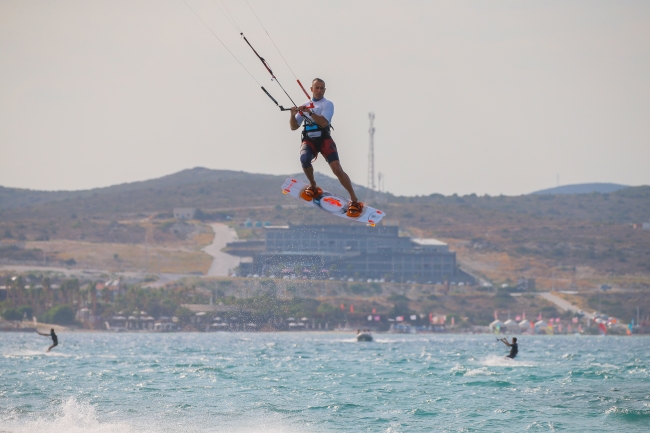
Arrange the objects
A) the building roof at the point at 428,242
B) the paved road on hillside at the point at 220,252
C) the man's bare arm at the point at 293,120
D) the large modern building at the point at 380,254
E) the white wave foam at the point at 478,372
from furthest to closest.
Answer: the building roof at the point at 428,242, the paved road on hillside at the point at 220,252, the large modern building at the point at 380,254, the white wave foam at the point at 478,372, the man's bare arm at the point at 293,120

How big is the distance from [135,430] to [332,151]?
10.3 metres

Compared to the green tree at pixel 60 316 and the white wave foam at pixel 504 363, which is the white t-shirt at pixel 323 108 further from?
the green tree at pixel 60 316

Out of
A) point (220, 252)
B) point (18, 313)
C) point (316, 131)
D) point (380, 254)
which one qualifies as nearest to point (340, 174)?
point (316, 131)

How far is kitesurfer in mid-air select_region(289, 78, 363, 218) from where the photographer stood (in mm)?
16250

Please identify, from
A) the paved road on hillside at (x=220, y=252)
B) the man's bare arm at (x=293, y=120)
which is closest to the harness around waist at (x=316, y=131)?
the man's bare arm at (x=293, y=120)

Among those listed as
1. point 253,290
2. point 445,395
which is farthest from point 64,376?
point 253,290

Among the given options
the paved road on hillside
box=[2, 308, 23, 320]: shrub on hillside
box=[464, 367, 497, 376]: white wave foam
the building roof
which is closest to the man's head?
box=[464, 367, 497, 376]: white wave foam

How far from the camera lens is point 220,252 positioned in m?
171

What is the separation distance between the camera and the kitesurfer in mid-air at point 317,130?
1625cm

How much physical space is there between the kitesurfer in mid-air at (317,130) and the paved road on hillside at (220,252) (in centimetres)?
13352

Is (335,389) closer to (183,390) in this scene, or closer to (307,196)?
(183,390)

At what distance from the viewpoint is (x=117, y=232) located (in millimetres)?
185000

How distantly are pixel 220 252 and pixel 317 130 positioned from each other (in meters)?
155

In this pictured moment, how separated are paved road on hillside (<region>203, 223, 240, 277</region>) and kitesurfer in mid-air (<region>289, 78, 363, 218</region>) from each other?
134 meters
